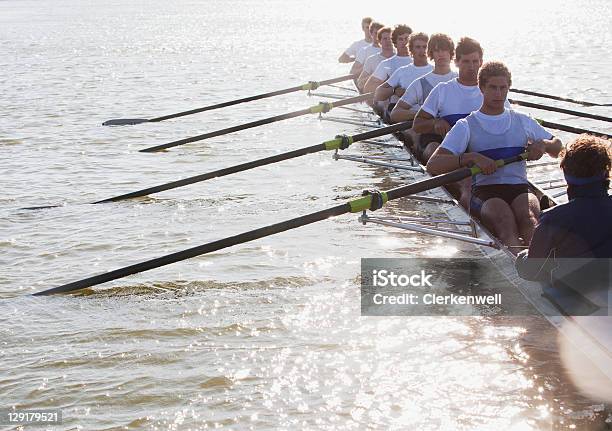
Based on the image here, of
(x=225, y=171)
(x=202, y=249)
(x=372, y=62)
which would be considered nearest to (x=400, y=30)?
(x=372, y=62)

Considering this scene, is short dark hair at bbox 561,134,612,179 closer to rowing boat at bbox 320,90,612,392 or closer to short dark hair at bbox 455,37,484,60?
rowing boat at bbox 320,90,612,392

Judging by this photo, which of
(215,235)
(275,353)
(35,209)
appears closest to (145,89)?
(35,209)

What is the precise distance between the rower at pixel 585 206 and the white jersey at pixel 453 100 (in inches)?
162

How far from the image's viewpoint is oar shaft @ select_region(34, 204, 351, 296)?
7227mm

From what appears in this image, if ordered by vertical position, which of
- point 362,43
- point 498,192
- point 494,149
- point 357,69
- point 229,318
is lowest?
point 229,318

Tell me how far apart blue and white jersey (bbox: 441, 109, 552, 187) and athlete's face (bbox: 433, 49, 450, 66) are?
3.29 metres

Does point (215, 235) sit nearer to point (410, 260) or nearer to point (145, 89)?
point (410, 260)

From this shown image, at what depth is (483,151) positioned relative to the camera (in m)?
7.74

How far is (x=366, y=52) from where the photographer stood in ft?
65.3

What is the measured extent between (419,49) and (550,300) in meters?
7.52

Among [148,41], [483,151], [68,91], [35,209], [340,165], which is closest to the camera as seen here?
[483,151]

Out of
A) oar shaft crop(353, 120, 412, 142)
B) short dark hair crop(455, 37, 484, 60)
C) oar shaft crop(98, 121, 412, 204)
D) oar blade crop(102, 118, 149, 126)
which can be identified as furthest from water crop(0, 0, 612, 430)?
short dark hair crop(455, 37, 484, 60)

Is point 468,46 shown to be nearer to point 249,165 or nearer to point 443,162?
point 443,162

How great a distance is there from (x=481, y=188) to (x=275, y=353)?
8.92 feet
